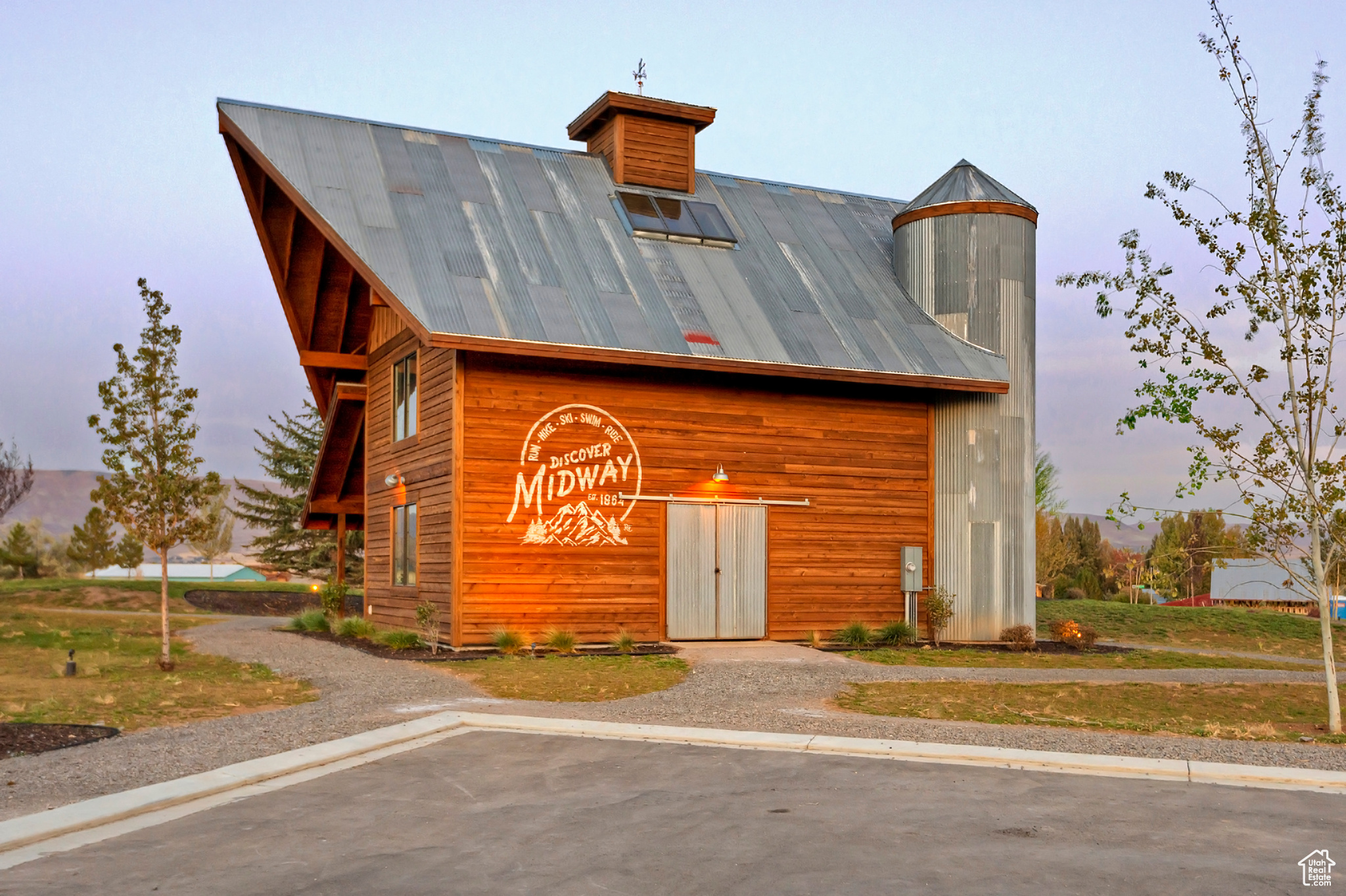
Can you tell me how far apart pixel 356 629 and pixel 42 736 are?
980cm

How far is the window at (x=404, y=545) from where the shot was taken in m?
18.1

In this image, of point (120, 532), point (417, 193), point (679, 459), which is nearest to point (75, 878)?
point (679, 459)

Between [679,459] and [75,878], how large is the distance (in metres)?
12.8

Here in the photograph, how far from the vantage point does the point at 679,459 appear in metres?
17.5

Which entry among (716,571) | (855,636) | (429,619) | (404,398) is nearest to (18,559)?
(404,398)

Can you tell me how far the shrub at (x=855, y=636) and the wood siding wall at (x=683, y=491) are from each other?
1.13 ft

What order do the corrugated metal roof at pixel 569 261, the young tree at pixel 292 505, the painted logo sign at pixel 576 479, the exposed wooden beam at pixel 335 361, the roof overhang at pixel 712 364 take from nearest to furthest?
the roof overhang at pixel 712 364 → the painted logo sign at pixel 576 479 → the corrugated metal roof at pixel 569 261 → the exposed wooden beam at pixel 335 361 → the young tree at pixel 292 505

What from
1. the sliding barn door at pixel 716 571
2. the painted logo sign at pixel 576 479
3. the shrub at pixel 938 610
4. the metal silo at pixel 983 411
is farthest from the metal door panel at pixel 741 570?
the metal silo at pixel 983 411

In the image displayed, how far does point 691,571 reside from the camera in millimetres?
17531

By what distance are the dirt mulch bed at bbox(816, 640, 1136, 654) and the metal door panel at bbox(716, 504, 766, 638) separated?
1216mm

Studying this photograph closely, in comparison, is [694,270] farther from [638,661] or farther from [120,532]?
[120,532]

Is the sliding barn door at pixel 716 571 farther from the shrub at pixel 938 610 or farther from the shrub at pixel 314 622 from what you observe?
the shrub at pixel 314 622

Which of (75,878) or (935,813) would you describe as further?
(935,813)

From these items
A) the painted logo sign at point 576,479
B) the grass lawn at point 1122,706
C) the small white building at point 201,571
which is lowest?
the small white building at point 201,571
